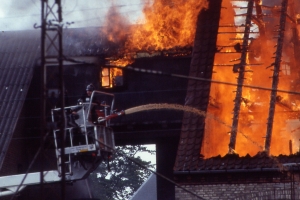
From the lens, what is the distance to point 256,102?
2395 centimetres

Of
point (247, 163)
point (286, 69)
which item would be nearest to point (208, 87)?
point (247, 163)

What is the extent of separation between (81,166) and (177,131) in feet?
20.6

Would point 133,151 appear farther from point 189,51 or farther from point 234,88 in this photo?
point 234,88

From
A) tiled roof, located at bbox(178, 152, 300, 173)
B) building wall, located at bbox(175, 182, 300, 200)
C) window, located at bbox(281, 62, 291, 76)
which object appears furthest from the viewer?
window, located at bbox(281, 62, 291, 76)

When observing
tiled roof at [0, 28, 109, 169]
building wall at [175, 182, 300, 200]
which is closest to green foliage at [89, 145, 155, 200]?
tiled roof at [0, 28, 109, 169]

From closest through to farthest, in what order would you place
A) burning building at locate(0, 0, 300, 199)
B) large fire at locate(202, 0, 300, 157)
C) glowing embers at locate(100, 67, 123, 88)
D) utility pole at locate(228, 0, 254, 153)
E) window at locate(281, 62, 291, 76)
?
burning building at locate(0, 0, 300, 199)
utility pole at locate(228, 0, 254, 153)
large fire at locate(202, 0, 300, 157)
window at locate(281, 62, 291, 76)
glowing embers at locate(100, 67, 123, 88)

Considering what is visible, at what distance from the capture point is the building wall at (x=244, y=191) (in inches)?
731

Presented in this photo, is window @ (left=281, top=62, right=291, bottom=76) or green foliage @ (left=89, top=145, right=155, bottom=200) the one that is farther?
green foliage @ (left=89, top=145, right=155, bottom=200)

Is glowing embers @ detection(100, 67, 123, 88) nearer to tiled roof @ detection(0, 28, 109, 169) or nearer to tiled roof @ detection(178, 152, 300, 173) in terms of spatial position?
tiled roof @ detection(0, 28, 109, 169)

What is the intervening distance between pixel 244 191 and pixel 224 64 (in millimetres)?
5396

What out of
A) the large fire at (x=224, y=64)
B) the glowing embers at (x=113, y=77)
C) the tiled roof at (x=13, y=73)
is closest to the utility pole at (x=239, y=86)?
the large fire at (x=224, y=64)

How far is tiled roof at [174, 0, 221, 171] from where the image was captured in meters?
20.0

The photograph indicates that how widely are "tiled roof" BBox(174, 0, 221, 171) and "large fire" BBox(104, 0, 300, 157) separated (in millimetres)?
484

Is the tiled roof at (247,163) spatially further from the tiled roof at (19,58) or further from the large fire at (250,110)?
the tiled roof at (19,58)
